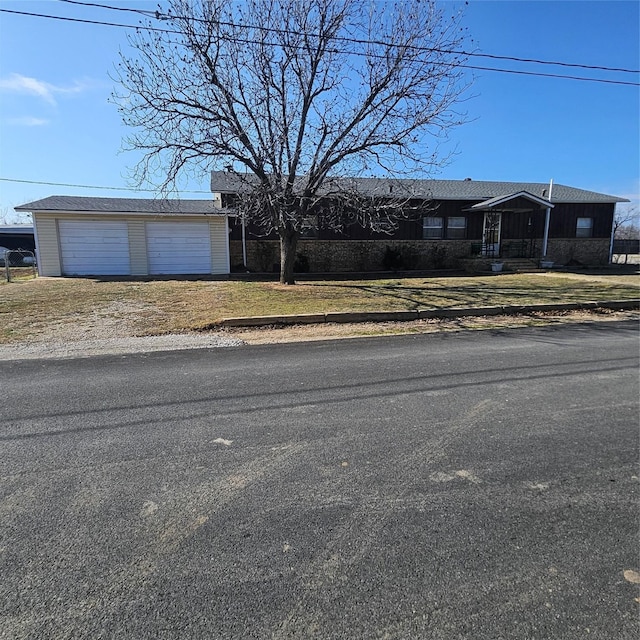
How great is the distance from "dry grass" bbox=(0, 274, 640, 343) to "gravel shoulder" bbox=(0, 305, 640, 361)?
21 centimetres

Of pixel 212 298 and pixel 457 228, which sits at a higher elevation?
pixel 457 228

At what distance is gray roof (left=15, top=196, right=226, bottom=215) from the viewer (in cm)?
1711

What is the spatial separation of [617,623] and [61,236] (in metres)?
20.2

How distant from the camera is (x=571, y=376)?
17.1ft

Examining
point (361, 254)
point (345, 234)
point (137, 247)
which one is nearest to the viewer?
point (137, 247)

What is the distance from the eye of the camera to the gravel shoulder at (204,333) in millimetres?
6695

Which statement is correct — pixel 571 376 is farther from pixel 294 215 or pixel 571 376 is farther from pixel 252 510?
pixel 294 215

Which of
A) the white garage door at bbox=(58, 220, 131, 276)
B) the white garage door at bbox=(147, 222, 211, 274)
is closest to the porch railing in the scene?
Result: the white garage door at bbox=(147, 222, 211, 274)

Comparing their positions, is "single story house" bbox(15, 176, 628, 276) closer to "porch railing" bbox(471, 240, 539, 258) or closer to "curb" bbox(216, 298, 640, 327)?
"porch railing" bbox(471, 240, 539, 258)

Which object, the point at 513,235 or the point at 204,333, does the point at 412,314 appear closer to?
the point at 204,333

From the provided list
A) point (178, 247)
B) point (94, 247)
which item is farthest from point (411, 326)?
point (94, 247)

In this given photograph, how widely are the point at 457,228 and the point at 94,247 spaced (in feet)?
58.4

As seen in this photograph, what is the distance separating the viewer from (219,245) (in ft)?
62.5

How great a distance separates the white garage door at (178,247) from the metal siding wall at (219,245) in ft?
0.60
